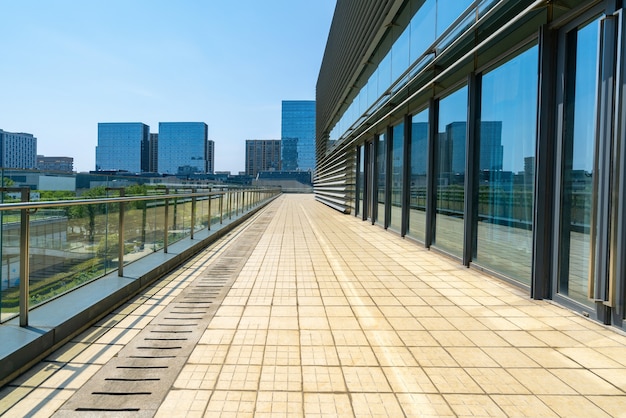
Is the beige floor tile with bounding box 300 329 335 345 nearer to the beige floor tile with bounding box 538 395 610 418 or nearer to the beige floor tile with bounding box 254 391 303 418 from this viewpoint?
the beige floor tile with bounding box 254 391 303 418

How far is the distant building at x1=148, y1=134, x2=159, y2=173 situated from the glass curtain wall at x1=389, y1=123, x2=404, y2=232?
12987 centimetres

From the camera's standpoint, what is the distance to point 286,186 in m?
85.6

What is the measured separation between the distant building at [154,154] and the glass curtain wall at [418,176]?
→ 132 metres

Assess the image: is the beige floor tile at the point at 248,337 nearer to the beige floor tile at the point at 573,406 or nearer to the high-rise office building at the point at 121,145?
the beige floor tile at the point at 573,406

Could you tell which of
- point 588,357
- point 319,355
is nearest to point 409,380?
point 319,355

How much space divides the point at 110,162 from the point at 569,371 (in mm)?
139202

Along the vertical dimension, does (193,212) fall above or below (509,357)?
above

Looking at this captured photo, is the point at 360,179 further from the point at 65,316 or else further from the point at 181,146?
the point at 181,146

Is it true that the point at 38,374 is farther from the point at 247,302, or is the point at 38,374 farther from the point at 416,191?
the point at 416,191

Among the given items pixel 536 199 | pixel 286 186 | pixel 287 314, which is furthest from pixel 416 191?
pixel 286 186

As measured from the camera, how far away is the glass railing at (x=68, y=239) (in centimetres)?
291

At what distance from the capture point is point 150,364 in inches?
110

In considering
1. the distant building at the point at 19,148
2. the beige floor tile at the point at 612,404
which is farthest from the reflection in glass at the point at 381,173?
the distant building at the point at 19,148

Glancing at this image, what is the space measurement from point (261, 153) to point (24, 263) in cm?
14909
